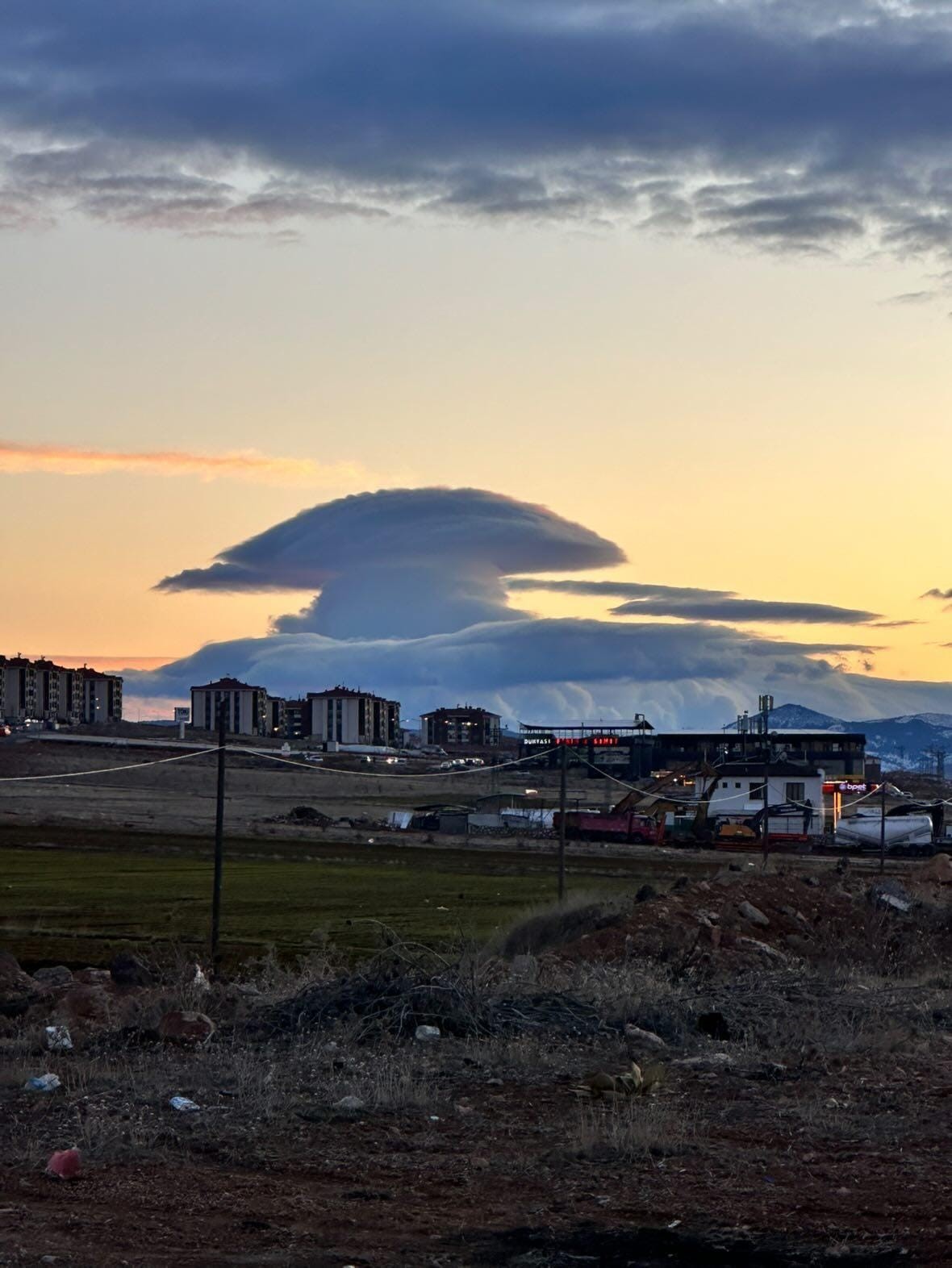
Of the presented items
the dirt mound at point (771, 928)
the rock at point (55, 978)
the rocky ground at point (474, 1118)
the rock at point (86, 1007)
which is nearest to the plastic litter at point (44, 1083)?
the rocky ground at point (474, 1118)

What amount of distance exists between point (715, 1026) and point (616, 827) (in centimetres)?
6950

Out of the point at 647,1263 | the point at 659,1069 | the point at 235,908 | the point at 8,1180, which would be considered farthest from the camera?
the point at 235,908

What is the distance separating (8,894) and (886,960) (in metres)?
27.1

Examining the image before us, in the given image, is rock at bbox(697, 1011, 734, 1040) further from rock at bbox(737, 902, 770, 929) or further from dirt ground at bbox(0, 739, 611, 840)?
dirt ground at bbox(0, 739, 611, 840)

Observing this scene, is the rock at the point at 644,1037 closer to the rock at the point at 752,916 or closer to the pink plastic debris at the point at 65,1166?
the pink plastic debris at the point at 65,1166

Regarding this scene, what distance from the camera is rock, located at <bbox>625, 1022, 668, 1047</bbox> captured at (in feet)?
50.0

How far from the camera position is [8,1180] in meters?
9.96

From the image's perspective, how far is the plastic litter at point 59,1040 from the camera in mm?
15219

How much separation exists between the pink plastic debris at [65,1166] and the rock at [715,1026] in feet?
25.1

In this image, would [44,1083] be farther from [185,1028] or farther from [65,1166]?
[65,1166]

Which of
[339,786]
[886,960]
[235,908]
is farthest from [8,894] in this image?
[339,786]

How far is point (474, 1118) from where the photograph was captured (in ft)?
39.5

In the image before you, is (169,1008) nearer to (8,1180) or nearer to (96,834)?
(8,1180)

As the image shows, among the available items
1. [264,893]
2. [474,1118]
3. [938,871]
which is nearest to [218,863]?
[474,1118]
